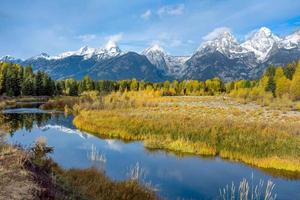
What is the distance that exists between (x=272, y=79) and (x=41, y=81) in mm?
65704

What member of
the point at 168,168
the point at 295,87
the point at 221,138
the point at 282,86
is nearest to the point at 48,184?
the point at 168,168

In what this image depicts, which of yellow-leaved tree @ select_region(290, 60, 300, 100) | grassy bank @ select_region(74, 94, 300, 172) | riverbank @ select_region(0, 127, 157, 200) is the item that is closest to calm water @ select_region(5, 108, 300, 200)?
grassy bank @ select_region(74, 94, 300, 172)

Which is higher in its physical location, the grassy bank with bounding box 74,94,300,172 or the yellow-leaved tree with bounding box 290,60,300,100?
the yellow-leaved tree with bounding box 290,60,300,100

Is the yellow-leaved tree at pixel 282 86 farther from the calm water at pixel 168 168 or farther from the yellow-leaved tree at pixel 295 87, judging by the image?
the calm water at pixel 168 168

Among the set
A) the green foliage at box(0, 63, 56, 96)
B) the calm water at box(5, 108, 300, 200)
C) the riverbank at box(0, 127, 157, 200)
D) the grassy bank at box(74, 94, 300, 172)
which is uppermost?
the green foliage at box(0, 63, 56, 96)

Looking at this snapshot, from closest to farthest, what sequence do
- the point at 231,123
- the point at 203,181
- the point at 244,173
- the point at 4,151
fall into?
the point at 4,151 < the point at 203,181 < the point at 244,173 < the point at 231,123

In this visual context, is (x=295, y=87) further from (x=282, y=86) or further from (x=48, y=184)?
(x=48, y=184)

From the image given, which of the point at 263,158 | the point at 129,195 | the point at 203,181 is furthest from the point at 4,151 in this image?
the point at 263,158

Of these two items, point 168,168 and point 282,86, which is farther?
point 282,86

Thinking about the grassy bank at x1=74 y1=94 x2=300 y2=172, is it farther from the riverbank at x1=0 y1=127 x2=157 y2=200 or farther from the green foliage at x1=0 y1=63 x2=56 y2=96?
the green foliage at x1=0 y1=63 x2=56 y2=96

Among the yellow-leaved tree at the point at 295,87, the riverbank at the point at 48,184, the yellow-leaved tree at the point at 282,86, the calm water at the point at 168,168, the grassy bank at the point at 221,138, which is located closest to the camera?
the riverbank at the point at 48,184

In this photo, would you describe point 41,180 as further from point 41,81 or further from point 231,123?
point 41,81

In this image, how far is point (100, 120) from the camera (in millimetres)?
37969

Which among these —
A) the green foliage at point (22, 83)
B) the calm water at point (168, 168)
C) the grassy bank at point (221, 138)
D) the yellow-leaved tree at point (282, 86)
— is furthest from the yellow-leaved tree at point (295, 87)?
the green foliage at point (22, 83)
